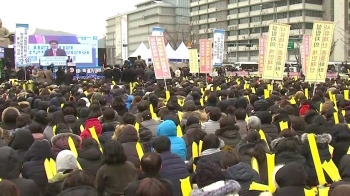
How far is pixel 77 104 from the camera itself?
10.1 metres

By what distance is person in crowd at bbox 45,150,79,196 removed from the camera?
181 inches

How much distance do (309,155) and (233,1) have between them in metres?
85.8

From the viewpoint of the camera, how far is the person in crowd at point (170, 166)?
503 centimetres

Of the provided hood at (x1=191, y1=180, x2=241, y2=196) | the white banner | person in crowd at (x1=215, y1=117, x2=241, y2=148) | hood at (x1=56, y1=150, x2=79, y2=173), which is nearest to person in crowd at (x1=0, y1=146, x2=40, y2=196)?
hood at (x1=56, y1=150, x2=79, y2=173)

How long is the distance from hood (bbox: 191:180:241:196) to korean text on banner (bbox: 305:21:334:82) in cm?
968

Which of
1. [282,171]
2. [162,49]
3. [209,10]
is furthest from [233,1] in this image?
[282,171]

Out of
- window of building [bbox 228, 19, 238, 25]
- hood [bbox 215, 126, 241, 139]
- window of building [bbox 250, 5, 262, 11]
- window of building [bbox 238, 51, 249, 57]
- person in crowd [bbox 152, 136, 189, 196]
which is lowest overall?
person in crowd [bbox 152, 136, 189, 196]

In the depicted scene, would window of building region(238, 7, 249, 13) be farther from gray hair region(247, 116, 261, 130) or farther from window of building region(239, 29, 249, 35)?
gray hair region(247, 116, 261, 130)

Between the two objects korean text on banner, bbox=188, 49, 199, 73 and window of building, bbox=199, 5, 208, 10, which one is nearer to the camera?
korean text on banner, bbox=188, 49, 199, 73

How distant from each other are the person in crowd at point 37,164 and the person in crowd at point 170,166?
1.20 metres

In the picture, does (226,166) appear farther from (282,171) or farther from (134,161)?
(134,161)

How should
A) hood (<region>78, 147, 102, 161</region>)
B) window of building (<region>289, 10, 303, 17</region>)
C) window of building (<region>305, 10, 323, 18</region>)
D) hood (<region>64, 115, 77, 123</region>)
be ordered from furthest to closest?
window of building (<region>289, 10, 303, 17</region>) < window of building (<region>305, 10, 323, 18</region>) < hood (<region>64, 115, 77, 123</region>) < hood (<region>78, 147, 102, 161</region>)

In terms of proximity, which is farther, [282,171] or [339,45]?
[339,45]

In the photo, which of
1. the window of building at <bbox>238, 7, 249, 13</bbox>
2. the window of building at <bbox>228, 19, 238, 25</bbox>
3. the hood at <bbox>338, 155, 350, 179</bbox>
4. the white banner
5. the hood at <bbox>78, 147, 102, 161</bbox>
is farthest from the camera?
the window of building at <bbox>228, 19, 238, 25</bbox>
